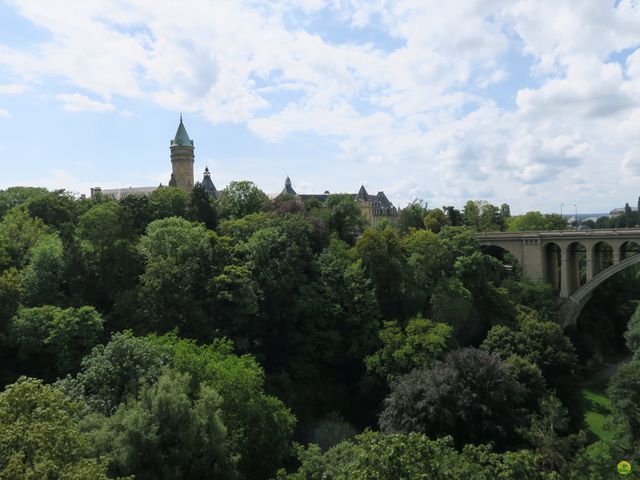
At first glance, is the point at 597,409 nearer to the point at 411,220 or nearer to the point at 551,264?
the point at 551,264

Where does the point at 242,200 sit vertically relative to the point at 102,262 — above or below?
above

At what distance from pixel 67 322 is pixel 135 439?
10.6 m

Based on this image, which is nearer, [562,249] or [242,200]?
[562,249]

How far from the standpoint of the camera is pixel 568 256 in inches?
1578

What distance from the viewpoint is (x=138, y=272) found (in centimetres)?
3125

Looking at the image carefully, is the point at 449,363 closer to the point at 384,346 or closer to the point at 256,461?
the point at 384,346

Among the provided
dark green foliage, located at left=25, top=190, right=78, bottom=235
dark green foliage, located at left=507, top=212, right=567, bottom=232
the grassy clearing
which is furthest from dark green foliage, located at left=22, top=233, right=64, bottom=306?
dark green foliage, located at left=507, top=212, right=567, bottom=232

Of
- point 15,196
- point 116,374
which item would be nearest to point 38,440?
point 116,374

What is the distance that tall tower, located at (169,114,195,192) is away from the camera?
3066 inches

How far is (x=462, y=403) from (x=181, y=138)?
217 ft

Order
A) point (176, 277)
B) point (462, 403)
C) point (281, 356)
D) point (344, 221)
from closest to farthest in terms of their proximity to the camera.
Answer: point (462, 403) < point (176, 277) < point (281, 356) < point (344, 221)

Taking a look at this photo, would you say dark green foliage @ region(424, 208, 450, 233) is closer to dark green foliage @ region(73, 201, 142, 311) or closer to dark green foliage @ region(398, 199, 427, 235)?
dark green foliage @ region(398, 199, 427, 235)

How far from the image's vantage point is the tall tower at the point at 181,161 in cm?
7788

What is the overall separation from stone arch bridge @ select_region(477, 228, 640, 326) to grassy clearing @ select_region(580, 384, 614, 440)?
231 inches
